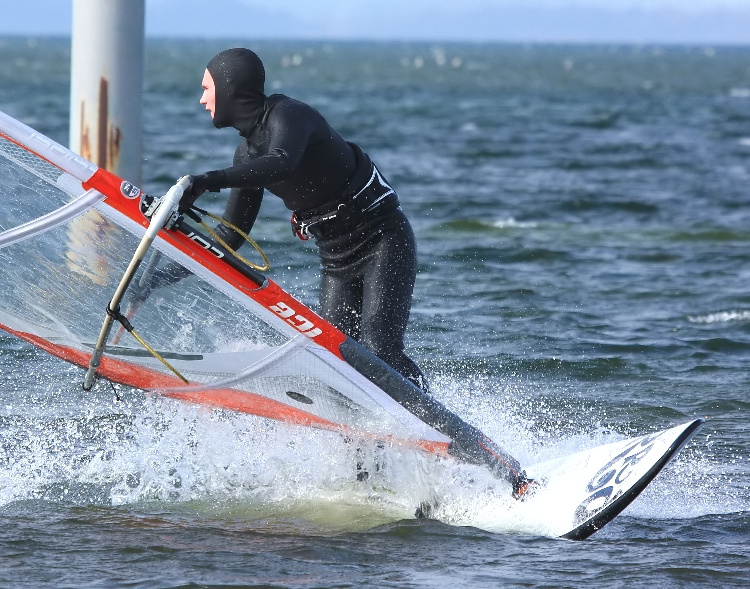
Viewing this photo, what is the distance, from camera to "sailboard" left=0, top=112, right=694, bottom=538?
4.75 meters

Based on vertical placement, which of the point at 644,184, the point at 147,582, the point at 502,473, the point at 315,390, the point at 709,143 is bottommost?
the point at 147,582

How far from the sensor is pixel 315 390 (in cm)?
515

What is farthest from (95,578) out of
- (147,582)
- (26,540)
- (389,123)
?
(389,123)

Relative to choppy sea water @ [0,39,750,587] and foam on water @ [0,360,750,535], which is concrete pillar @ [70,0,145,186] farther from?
foam on water @ [0,360,750,535]

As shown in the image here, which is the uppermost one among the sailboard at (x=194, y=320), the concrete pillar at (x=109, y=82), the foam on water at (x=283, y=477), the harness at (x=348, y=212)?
the concrete pillar at (x=109, y=82)

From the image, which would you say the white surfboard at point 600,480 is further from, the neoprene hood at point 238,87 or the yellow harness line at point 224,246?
the neoprene hood at point 238,87

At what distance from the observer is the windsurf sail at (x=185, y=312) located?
187 inches

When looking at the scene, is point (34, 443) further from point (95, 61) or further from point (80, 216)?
point (95, 61)

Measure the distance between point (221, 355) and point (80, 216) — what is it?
865 millimetres

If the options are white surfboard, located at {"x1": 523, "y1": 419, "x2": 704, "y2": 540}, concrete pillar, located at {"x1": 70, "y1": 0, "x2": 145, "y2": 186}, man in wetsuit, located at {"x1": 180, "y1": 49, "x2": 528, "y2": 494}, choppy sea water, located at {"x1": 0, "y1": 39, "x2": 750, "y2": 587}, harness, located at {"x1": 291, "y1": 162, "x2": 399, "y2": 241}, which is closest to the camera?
choppy sea water, located at {"x1": 0, "y1": 39, "x2": 750, "y2": 587}

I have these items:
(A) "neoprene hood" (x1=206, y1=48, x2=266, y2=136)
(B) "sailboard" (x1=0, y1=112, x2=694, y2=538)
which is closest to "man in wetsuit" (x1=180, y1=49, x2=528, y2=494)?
(A) "neoprene hood" (x1=206, y1=48, x2=266, y2=136)

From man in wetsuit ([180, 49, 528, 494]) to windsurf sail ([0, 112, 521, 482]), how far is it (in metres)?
0.16

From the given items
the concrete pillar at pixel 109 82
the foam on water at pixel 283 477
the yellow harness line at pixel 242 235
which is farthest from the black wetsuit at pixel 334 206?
the concrete pillar at pixel 109 82

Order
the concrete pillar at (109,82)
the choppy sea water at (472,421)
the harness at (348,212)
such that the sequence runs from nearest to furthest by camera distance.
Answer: the choppy sea water at (472,421) → the harness at (348,212) → the concrete pillar at (109,82)
